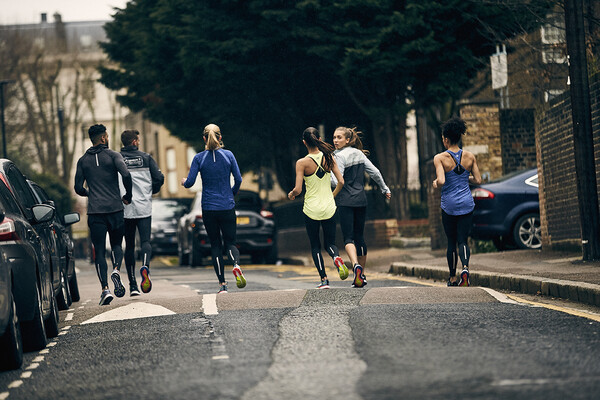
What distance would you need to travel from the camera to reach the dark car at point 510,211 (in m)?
18.5

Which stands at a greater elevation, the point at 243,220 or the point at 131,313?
the point at 243,220

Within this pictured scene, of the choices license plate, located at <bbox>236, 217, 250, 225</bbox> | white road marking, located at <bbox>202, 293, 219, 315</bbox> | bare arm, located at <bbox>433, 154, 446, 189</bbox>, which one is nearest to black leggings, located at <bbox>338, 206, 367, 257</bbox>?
bare arm, located at <bbox>433, 154, 446, 189</bbox>

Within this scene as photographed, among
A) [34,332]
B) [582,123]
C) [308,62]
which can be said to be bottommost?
[34,332]

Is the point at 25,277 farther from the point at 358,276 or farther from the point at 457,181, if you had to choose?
the point at 457,181

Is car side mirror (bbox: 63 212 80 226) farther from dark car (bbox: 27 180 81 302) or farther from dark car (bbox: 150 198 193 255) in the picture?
dark car (bbox: 150 198 193 255)

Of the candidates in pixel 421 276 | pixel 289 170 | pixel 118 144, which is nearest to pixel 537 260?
pixel 421 276

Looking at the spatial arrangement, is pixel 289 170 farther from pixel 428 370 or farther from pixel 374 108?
pixel 428 370

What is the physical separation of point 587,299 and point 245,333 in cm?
374

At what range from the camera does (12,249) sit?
7.51m

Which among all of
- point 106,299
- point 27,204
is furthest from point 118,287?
point 27,204

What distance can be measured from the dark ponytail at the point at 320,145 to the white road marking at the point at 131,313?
2.64 m

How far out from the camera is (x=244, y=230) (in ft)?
74.5

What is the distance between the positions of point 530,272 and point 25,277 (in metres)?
7.08

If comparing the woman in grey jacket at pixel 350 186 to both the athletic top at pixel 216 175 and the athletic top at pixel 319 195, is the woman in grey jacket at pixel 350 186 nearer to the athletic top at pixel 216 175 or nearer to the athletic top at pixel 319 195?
the athletic top at pixel 319 195
